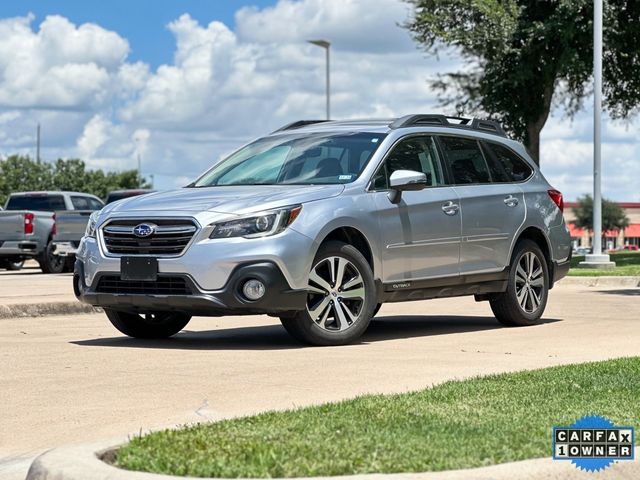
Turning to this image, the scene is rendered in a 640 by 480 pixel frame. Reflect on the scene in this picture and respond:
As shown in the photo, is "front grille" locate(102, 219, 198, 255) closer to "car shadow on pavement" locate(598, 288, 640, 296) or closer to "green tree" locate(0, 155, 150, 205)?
"car shadow on pavement" locate(598, 288, 640, 296)

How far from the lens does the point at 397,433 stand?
5.87m

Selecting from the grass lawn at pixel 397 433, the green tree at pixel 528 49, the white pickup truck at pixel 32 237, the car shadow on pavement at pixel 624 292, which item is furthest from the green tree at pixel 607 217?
the grass lawn at pixel 397 433

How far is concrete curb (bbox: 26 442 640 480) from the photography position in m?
4.84

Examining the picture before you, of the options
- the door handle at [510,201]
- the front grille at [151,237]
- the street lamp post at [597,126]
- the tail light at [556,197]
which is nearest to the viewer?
the front grille at [151,237]

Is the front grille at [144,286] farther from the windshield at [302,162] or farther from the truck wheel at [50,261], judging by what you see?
the truck wheel at [50,261]

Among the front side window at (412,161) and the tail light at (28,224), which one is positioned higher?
the front side window at (412,161)

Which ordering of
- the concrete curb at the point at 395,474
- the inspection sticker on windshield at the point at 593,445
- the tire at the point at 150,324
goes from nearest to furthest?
1. the concrete curb at the point at 395,474
2. the inspection sticker on windshield at the point at 593,445
3. the tire at the point at 150,324

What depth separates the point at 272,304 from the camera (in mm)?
10156

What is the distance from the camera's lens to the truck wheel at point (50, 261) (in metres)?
27.9

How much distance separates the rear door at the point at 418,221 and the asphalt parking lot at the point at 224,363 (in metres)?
0.65

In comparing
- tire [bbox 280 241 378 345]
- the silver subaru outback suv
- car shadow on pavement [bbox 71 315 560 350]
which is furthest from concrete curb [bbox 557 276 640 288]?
tire [bbox 280 241 378 345]

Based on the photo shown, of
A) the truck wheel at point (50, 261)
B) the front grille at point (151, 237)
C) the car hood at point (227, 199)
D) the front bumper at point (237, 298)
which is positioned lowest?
the truck wheel at point (50, 261)

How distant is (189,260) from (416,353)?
6.17 feet

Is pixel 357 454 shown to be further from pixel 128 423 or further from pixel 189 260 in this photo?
pixel 189 260
